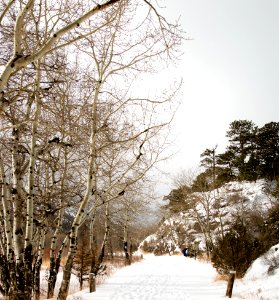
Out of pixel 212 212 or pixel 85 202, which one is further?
pixel 212 212

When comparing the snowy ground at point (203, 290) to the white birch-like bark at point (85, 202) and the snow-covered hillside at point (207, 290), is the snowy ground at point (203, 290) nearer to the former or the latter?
the snow-covered hillside at point (207, 290)

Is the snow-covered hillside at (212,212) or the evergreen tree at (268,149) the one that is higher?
the evergreen tree at (268,149)

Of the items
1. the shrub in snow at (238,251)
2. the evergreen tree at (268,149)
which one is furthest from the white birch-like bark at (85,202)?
the evergreen tree at (268,149)

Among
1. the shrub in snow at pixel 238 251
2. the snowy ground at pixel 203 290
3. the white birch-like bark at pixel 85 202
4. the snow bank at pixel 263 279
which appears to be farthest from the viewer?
the shrub in snow at pixel 238 251

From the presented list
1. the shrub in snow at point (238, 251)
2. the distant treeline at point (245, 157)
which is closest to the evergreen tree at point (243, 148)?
the distant treeline at point (245, 157)

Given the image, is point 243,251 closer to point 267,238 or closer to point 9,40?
point 267,238

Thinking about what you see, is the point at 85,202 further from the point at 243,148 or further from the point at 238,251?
the point at 243,148

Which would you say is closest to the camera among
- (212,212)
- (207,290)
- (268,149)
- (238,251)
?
(207,290)

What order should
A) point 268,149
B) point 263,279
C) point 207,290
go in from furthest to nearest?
point 268,149 → point 207,290 → point 263,279

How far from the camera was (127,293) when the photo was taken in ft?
34.7

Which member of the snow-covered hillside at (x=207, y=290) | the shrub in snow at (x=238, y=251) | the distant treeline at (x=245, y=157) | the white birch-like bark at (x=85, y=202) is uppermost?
the distant treeline at (x=245, y=157)

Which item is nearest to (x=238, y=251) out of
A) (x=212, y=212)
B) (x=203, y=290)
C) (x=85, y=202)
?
(x=203, y=290)

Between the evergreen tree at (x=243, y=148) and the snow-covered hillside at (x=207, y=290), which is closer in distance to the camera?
the snow-covered hillside at (x=207, y=290)

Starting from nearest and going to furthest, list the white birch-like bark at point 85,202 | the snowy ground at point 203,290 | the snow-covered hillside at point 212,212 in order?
1. the white birch-like bark at point 85,202
2. the snowy ground at point 203,290
3. the snow-covered hillside at point 212,212
